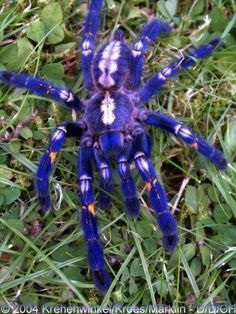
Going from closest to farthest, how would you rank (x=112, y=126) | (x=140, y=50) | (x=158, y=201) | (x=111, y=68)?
1. (x=158, y=201)
2. (x=112, y=126)
3. (x=111, y=68)
4. (x=140, y=50)

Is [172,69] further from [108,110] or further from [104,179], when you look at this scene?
[104,179]

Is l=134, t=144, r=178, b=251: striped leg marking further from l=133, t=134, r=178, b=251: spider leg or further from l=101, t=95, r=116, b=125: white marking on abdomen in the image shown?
l=101, t=95, r=116, b=125: white marking on abdomen

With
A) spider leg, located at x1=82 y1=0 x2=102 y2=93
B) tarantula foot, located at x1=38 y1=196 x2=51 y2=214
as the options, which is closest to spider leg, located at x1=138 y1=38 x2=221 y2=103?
spider leg, located at x1=82 y1=0 x2=102 y2=93

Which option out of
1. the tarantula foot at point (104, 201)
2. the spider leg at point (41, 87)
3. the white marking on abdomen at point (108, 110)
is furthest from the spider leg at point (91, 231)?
the spider leg at point (41, 87)

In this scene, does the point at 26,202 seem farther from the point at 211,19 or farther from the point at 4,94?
the point at 211,19

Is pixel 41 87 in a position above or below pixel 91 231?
above

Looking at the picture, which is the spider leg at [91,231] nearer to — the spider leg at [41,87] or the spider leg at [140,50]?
the spider leg at [41,87]

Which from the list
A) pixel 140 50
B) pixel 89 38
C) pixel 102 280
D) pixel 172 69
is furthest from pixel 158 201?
pixel 89 38

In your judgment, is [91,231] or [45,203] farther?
[45,203]
